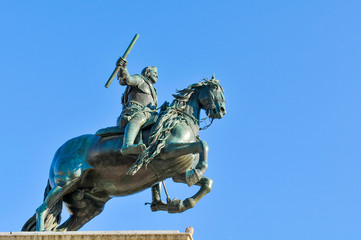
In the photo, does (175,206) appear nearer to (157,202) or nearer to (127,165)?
(157,202)

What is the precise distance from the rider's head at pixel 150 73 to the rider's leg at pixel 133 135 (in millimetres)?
1388

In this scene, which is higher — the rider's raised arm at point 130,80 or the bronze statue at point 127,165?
the rider's raised arm at point 130,80

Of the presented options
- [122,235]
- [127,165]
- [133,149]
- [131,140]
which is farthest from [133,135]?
[122,235]

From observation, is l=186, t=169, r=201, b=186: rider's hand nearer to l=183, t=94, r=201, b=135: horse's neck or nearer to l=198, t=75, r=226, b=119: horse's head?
l=183, t=94, r=201, b=135: horse's neck

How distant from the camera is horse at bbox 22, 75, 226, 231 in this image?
14.3m

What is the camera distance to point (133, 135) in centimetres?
1438

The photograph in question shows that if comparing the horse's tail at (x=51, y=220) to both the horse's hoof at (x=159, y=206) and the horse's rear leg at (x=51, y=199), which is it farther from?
the horse's hoof at (x=159, y=206)

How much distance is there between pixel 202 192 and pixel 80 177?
2238 millimetres

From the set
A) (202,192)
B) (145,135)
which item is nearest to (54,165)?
(145,135)

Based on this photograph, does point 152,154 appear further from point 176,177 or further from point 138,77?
point 138,77

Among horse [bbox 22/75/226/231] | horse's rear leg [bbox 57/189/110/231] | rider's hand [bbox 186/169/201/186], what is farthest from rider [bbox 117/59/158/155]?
horse's rear leg [bbox 57/189/110/231]

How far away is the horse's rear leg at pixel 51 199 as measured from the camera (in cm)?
1443

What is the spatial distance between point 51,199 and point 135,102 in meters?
2.46

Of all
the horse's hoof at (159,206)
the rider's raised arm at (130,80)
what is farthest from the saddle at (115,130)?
the horse's hoof at (159,206)
